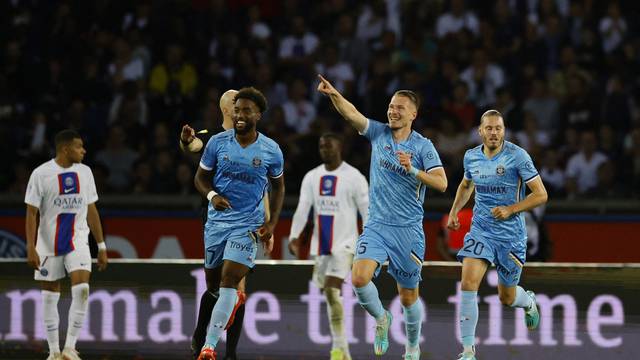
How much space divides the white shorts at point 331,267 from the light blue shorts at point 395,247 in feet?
5.84

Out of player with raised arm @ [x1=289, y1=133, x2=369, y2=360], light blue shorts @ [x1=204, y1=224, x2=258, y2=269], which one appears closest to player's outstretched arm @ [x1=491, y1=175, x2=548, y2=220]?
light blue shorts @ [x1=204, y1=224, x2=258, y2=269]

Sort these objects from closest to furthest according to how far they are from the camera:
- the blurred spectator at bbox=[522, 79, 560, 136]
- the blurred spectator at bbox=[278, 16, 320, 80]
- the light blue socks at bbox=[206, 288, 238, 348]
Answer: the light blue socks at bbox=[206, 288, 238, 348] → the blurred spectator at bbox=[522, 79, 560, 136] → the blurred spectator at bbox=[278, 16, 320, 80]

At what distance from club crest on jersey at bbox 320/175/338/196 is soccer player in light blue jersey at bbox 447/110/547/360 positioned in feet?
6.80

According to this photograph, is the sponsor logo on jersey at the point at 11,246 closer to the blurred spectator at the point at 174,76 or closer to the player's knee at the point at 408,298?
the blurred spectator at the point at 174,76

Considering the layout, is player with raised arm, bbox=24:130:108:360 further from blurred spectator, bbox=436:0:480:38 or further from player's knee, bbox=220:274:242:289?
blurred spectator, bbox=436:0:480:38

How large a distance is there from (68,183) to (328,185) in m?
2.64

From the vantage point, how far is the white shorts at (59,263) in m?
10.9

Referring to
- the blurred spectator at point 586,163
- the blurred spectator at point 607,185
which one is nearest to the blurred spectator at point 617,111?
the blurred spectator at point 586,163

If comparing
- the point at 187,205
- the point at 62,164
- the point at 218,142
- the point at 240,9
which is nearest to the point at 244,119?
the point at 218,142

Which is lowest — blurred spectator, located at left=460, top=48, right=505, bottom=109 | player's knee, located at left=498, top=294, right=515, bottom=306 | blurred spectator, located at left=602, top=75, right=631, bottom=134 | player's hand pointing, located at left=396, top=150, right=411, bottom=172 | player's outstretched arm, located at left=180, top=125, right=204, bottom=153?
player's knee, located at left=498, top=294, right=515, bottom=306

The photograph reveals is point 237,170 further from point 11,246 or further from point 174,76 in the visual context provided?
point 174,76

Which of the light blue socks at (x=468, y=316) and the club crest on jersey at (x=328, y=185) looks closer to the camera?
the light blue socks at (x=468, y=316)

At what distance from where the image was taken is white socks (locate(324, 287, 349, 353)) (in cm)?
1098

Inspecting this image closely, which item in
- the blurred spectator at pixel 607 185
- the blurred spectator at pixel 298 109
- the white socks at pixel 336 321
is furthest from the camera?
the blurred spectator at pixel 298 109
